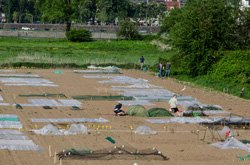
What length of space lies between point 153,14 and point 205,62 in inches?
4613

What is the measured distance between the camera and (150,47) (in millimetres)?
79688

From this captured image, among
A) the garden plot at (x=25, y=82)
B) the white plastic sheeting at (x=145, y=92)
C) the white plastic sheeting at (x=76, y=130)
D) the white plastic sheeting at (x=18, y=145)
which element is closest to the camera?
the white plastic sheeting at (x=18, y=145)

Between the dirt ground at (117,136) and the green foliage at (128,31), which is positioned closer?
the dirt ground at (117,136)

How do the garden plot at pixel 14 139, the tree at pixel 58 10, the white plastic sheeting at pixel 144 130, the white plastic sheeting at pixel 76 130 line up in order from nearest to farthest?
1. the garden plot at pixel 14 139
2. the white plastic sheeting at pixel 76 130
3. the white plastic sheeting at pixel 144 130
4. the tree at pixel 58 10

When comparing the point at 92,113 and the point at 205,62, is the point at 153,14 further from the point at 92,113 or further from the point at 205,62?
the point at 92,113

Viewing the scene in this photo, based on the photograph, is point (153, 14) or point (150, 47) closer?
point (150, 47)

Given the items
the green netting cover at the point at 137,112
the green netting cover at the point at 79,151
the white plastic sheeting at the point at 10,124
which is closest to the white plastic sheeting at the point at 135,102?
the green netting cover at the point at 137,112

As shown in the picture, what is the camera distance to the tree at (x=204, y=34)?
133 feet

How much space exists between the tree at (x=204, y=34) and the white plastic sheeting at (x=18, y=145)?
2478 cm

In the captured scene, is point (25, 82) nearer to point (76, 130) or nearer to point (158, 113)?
point (158, 113)

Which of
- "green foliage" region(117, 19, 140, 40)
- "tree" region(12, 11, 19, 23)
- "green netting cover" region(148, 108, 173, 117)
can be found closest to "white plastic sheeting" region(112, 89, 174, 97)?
"green netting cover" region(148, 108, 173, 117)

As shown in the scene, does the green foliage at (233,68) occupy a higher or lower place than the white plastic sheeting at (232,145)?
higher

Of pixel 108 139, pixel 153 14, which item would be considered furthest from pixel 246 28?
pixel 153 14

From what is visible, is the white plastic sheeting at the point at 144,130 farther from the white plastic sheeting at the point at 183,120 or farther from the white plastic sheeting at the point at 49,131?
the white plastic sheeting at the point at 49,131
